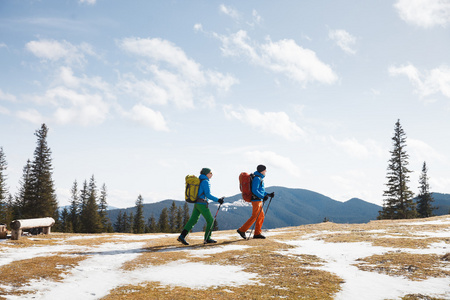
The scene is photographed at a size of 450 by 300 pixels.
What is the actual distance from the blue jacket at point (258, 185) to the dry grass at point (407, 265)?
4930mm

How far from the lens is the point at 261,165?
13.6 metres

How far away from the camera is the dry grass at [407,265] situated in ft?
24.6

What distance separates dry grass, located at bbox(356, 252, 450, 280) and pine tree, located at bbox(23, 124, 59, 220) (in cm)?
5154

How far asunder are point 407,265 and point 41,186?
177 feet

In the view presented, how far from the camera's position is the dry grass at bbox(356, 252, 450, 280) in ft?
24.6

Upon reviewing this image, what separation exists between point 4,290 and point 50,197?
50.2 m

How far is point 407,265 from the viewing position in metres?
8.33

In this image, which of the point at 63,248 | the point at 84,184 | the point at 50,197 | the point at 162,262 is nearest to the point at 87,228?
the point at 84,184

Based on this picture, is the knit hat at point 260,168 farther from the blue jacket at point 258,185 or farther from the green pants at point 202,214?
the green pants at point 202,214

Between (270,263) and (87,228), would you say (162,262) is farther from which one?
(87,228)

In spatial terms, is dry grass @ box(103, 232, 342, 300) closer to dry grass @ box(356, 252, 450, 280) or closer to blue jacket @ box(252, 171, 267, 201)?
dry grass @ box(356, 252, 450, 280)

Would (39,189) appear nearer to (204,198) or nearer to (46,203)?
(46,203)

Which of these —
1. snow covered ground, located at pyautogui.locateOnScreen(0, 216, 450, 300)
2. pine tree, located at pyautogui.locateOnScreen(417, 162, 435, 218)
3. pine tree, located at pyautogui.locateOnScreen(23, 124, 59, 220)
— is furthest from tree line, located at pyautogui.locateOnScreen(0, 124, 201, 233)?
pine tree, located at pyautogui.locateOnScreen(417, 162, 435, 218)

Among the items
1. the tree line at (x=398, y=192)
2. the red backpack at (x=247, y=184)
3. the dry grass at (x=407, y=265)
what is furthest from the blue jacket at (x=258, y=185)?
the tree line at (x=398, y=192)
